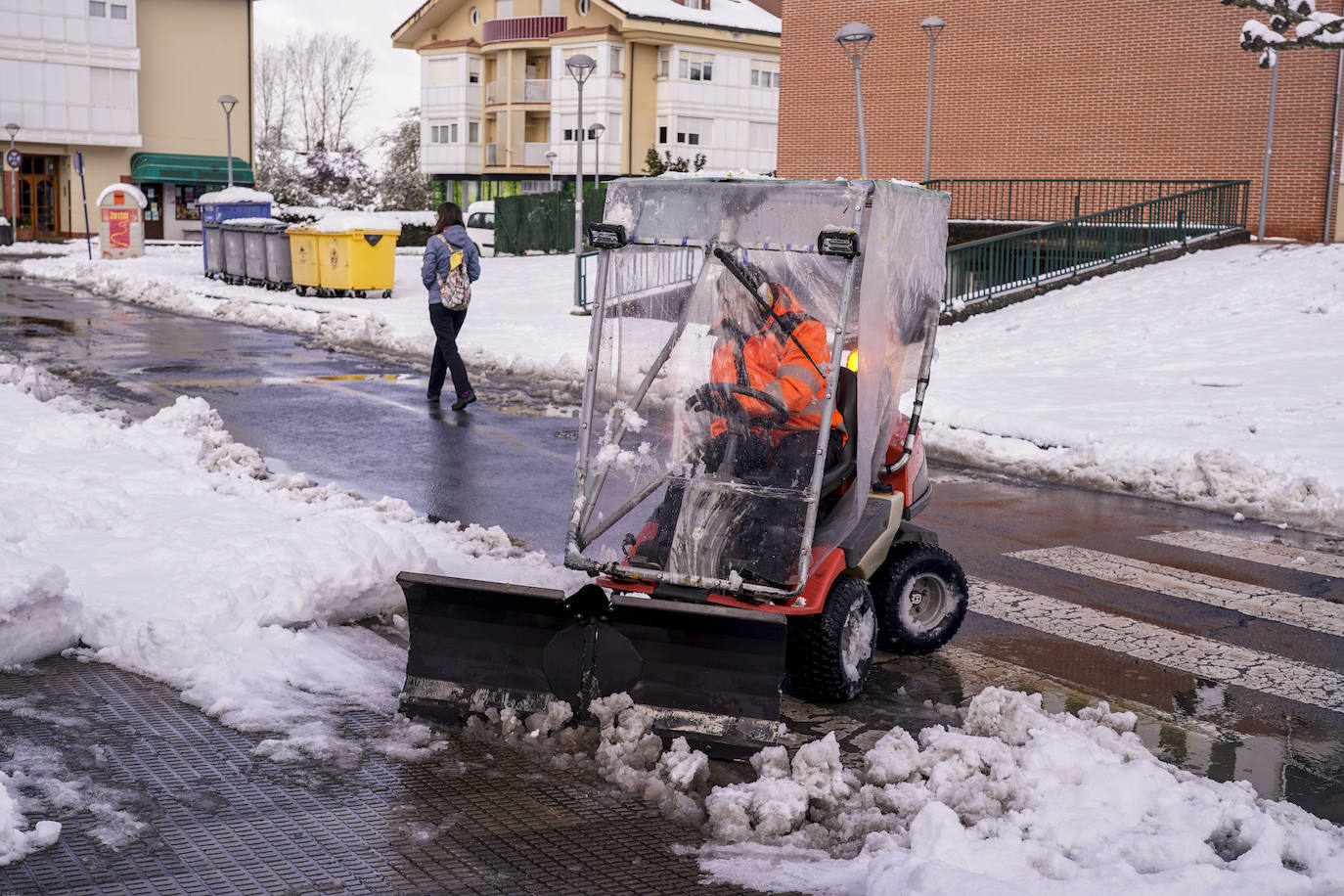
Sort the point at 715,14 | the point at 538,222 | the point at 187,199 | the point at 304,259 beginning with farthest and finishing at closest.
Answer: the point at 715,14
the point at 187,199
the point at 538,222
the point at 304,259

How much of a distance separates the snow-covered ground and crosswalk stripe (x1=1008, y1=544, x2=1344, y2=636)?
211 cm

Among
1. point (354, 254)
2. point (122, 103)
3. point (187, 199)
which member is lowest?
point (354, 254)

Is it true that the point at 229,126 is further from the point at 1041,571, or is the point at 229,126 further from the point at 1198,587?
the point at 1198,587

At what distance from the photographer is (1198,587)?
25.2 feet

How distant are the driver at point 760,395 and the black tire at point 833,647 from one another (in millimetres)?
506

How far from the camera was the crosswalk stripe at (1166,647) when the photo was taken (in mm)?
5992

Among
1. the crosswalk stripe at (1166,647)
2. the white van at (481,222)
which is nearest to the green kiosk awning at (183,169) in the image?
the white van at (481,222)

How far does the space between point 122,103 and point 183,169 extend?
11.3 ft

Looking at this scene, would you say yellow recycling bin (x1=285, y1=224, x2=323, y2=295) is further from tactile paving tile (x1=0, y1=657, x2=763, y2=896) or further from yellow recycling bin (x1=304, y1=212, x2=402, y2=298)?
tactile paving tile (x1=0, y1=657, x2=763, y2=896)

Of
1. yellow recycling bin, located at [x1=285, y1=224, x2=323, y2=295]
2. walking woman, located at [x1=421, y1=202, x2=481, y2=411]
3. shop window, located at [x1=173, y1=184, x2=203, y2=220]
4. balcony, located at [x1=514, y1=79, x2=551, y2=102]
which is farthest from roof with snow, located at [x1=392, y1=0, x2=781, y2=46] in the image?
walking woman, located at [x1=421, y1=202, x2=481, y2=411]

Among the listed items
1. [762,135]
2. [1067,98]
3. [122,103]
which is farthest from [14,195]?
[1067,98]

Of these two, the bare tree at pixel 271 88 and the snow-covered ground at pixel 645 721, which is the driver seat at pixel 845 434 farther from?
the bare tree at pixel 271 88

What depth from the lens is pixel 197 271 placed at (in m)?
33.1

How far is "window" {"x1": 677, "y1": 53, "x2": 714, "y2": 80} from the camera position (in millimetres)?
63406
